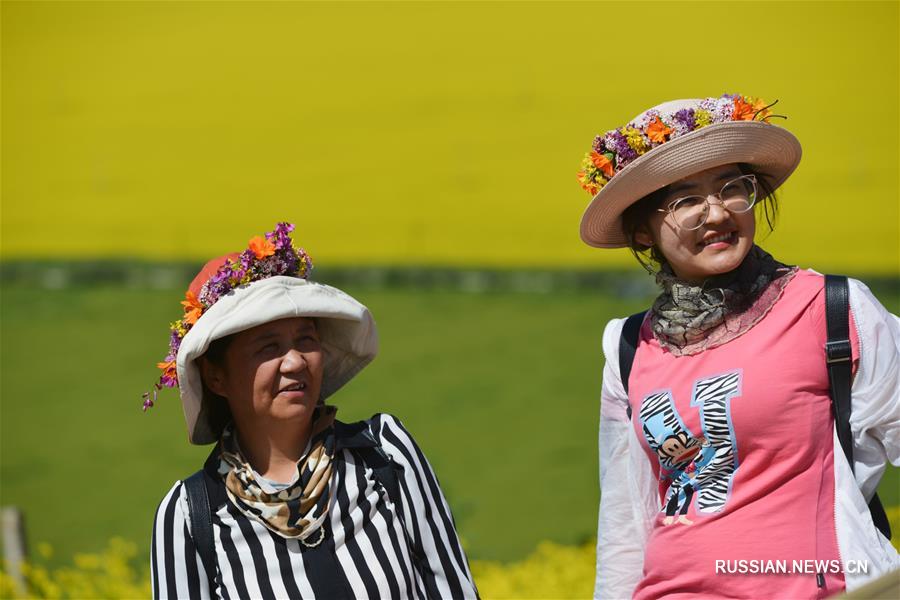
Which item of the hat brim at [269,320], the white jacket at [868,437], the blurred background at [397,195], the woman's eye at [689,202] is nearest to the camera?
the white jacket at [868,437]

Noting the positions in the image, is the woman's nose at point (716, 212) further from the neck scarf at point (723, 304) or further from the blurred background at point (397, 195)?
the blurred background at point (397, 195)

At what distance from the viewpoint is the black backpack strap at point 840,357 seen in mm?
Answer: 2613

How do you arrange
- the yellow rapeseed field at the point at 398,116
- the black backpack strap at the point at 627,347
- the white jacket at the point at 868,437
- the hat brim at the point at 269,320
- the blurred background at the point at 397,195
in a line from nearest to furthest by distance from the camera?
the white jacket at the point at 868,437 < the hat brim at the point at 269,320 < the black backpack strap at the point at 627,347 < the blurred background at the point at 397,195 < the yellow rapeseed field at the point at 398,116

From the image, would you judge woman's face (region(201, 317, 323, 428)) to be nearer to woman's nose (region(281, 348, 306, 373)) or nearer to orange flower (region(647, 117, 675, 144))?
woman's nose (region(281, 348, 306, 373))

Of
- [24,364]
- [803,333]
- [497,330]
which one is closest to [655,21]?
[497,330]

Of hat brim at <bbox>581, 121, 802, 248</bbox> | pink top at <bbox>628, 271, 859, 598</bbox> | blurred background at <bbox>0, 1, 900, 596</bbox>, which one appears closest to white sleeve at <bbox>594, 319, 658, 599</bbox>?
pink top at <bbox>628, 271, 859, 598</bbox>

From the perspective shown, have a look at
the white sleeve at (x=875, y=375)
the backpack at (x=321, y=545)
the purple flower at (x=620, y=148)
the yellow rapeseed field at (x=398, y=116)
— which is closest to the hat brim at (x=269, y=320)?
the backpack at (x=321, y=545)

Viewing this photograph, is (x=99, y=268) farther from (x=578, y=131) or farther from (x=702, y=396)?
(x=702, y=396)

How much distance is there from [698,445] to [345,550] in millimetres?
758

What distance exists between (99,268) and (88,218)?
0.54m

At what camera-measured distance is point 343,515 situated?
2.72 m

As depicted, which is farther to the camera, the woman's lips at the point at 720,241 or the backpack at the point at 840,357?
the woman's lips at the point at 720,241

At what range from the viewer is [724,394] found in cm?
267

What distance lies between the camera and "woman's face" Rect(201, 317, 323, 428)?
2725mm
